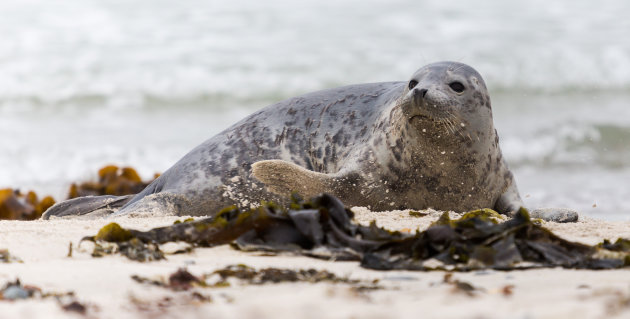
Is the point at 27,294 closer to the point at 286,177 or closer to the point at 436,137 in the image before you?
the point at 286,177

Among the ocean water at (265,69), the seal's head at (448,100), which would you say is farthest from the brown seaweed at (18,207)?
the seal's head at (448,100)

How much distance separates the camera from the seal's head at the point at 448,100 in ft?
14.0

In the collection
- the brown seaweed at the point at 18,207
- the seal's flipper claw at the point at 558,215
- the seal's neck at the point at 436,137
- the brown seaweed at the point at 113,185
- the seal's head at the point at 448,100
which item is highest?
the seal's head at the point at 448,100

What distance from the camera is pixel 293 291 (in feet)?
7.55

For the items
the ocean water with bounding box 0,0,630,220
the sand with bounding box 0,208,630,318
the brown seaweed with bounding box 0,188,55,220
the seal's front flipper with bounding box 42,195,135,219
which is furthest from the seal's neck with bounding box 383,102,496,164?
the ocean water with bounding box 0,0,630,220

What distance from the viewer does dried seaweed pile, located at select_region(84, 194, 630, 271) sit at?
2.86m

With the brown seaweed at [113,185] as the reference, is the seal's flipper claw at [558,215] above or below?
below

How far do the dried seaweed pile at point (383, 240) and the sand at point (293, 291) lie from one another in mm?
76

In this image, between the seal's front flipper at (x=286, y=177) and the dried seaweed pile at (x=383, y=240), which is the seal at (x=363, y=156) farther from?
the dried seaweed pile at (x=383, y=240)

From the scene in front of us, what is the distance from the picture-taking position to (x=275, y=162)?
4367 mm


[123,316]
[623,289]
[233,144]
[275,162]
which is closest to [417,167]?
[275,162]

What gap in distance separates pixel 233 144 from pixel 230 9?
11.6 meters

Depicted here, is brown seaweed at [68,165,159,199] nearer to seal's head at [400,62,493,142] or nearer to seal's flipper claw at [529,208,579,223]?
seal's head at [400,62,493,142]

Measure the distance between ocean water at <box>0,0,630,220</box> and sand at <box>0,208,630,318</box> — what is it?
565cm
